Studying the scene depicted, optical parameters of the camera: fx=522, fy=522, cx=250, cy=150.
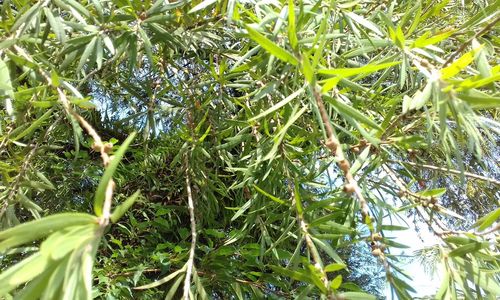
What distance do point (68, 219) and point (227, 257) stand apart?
95 centimetres

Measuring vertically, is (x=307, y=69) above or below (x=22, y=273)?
above

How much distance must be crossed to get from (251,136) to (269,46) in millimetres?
500

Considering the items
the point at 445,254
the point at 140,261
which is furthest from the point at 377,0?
the point at 140,261

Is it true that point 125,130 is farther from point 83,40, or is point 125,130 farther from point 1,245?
point 1,245

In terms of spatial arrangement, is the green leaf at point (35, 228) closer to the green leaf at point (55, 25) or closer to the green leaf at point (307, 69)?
the green leaf at point (307, 69)

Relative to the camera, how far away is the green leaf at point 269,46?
558 mm

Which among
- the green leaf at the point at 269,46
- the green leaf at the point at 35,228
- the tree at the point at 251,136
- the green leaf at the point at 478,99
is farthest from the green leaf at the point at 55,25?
the green leaf at the point at 478,99

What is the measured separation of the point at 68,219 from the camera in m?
0.38

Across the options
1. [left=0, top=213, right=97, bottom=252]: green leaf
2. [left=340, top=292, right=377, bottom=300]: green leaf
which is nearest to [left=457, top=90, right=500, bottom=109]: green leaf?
[left=340, top=292, right=377, bottom=300]: green leaf

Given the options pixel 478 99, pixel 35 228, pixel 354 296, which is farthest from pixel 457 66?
pixel 35 228

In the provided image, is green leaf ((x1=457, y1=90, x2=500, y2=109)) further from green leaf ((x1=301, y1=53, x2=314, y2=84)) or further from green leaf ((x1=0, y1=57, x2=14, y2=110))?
green leaf ((x1=0, y1=57, x2=14, y2=110))

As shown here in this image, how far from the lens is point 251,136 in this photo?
3.49 feet

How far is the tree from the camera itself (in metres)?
0.55

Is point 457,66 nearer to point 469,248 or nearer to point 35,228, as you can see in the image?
point 469,248
